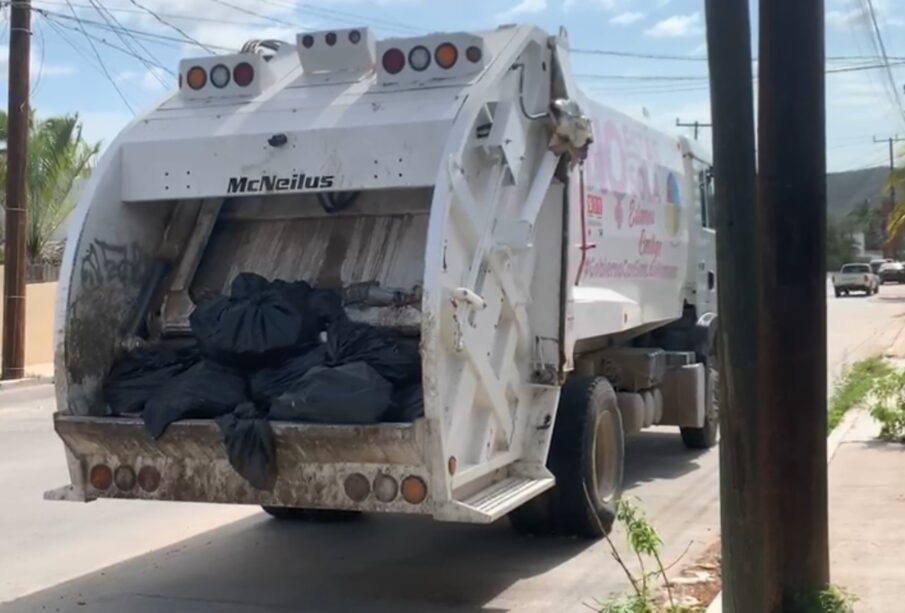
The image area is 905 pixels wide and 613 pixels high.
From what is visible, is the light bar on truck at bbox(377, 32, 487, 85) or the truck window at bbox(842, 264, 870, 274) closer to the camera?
the light bar on truck at bbox(377, 32, 487, 85)

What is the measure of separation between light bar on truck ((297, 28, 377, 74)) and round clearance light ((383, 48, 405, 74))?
306mm

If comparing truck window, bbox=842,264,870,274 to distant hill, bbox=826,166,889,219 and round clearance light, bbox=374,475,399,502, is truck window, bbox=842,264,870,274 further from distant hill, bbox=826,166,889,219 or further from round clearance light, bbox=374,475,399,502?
distant hill, bbox=826,166,889,219

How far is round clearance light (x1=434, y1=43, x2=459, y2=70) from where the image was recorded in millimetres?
6605

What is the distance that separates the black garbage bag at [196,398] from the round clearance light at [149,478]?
273 millimetres

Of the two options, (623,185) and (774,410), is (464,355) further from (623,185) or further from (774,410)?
(623,185)

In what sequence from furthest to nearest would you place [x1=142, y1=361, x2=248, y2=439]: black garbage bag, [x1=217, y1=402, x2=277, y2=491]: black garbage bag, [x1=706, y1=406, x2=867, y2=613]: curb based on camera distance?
[x1=706, y1=406, x2=867, y2=613]: curb
[x1=142, y1=361, x2=248, y2=439]: black garbage bag
[x1=217, y1=402, x2=277, y2=491]: black garbage bag

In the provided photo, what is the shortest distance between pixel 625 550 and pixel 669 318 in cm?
336

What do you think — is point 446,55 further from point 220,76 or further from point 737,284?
point 737,284

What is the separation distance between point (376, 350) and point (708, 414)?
5.80m

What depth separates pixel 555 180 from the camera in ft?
23.8

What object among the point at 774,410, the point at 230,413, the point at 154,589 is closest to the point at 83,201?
the point at 230,413

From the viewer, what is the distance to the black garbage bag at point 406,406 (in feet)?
19.4

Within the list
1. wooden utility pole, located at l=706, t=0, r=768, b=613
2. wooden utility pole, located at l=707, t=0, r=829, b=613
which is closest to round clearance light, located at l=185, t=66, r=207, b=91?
wooden utility pole, located at l=707, t=0, r=829, b=613

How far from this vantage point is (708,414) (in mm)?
11336
